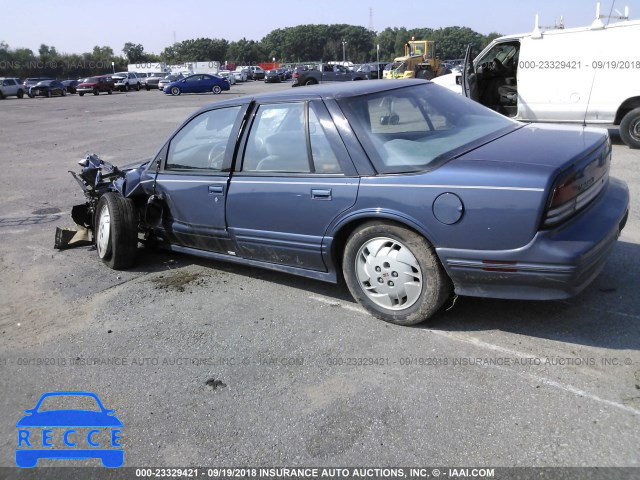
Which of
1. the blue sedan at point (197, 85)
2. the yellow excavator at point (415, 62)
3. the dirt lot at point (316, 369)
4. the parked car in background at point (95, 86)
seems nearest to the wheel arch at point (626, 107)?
the dirt lot at point (316, 369)

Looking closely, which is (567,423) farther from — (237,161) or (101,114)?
(101,114)

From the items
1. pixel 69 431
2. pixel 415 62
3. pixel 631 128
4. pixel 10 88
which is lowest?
pixel 69 431

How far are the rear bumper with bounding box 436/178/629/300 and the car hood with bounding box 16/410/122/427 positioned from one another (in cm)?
218

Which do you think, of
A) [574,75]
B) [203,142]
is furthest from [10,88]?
[203,142]

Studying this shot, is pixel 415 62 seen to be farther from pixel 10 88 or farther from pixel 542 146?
pixel 542 146

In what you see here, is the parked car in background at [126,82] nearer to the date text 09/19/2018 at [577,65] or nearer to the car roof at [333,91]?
the date text 09/19/2018 at [577,65]

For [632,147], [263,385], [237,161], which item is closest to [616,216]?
[263,385]

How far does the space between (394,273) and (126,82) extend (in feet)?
163

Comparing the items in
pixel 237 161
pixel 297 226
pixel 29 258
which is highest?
pixel 237 161

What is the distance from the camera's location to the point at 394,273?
3.74 metres

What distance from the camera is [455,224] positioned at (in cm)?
338

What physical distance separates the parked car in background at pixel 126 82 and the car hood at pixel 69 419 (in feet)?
162

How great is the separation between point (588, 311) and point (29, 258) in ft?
17.8

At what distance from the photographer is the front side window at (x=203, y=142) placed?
186 inches
